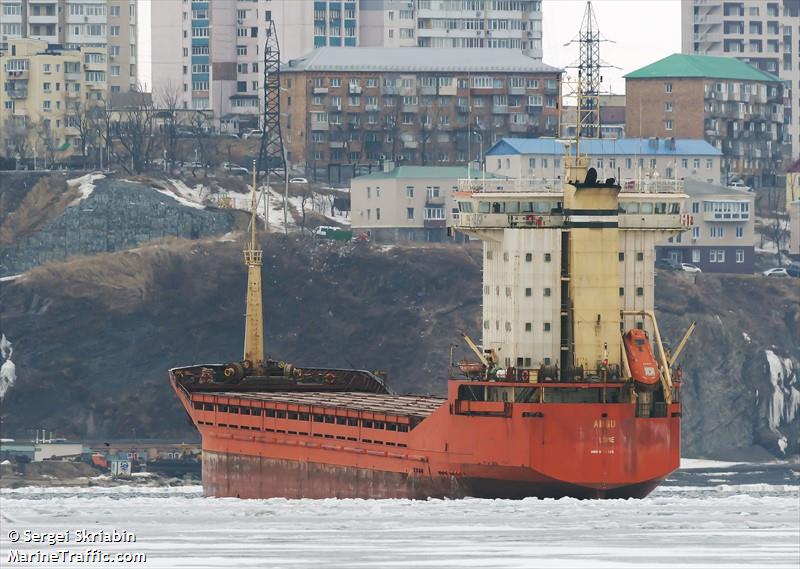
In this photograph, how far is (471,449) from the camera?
97.9 m

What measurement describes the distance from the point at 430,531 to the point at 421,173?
346 ft

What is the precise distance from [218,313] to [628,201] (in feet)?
242

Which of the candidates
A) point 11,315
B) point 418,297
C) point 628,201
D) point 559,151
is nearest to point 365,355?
point 418,297

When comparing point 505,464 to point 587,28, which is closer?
point 505,464

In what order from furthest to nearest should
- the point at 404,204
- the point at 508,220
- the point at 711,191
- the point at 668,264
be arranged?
the point at 711,191, the point at 404,204, the point at 668,264, the point at 508,220

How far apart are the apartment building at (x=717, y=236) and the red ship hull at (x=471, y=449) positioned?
3291 inches

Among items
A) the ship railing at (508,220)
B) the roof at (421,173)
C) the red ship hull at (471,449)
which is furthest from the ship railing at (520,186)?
the roof at (421,173)

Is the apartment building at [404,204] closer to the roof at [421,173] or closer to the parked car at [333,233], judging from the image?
the roof at [421,173]

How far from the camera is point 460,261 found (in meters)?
177

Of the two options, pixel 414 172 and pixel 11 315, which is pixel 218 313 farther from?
pixel 414 172

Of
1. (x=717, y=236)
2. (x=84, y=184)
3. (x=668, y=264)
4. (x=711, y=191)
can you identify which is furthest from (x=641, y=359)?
(x=711, y=191)

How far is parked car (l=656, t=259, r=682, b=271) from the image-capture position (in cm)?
18312

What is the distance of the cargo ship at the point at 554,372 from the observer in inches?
3809

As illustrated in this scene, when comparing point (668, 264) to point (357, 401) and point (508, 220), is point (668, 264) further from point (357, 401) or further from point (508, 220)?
point (508, 220)
